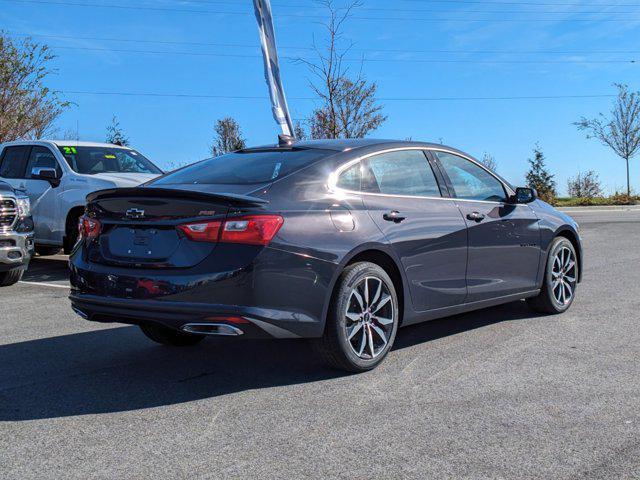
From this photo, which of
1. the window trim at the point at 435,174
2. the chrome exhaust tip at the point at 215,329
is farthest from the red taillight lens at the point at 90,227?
the window trim at the point at 435,174

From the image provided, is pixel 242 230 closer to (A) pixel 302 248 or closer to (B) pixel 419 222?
(A) pixel 302 248

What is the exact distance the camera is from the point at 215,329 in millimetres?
4211

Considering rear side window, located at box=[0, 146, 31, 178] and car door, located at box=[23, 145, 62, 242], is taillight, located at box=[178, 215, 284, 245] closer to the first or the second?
car door, located at box=[23, 145, 62, 242]

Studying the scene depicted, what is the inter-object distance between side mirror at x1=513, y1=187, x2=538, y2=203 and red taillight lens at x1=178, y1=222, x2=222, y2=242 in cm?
317

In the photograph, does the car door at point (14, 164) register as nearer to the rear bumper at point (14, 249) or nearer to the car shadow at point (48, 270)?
the car shadow at point (48, 270)

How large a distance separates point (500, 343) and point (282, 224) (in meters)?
2.30

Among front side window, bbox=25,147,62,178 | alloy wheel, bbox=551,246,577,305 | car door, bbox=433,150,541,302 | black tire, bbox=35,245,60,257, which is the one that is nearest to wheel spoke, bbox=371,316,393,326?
car door, bbox=433,150,541,302

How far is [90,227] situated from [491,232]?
3.15 metres

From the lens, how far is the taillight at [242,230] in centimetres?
422

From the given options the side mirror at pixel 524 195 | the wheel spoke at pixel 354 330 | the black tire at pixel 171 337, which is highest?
the side mirror at pixel 524 195

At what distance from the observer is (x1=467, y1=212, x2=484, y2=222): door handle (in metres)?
5.75

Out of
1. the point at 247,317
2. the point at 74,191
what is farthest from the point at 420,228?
the point at 74,191

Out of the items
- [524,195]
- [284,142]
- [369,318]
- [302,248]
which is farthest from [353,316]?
[524,195]

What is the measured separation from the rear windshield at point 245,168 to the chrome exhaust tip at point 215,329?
1016 mm
